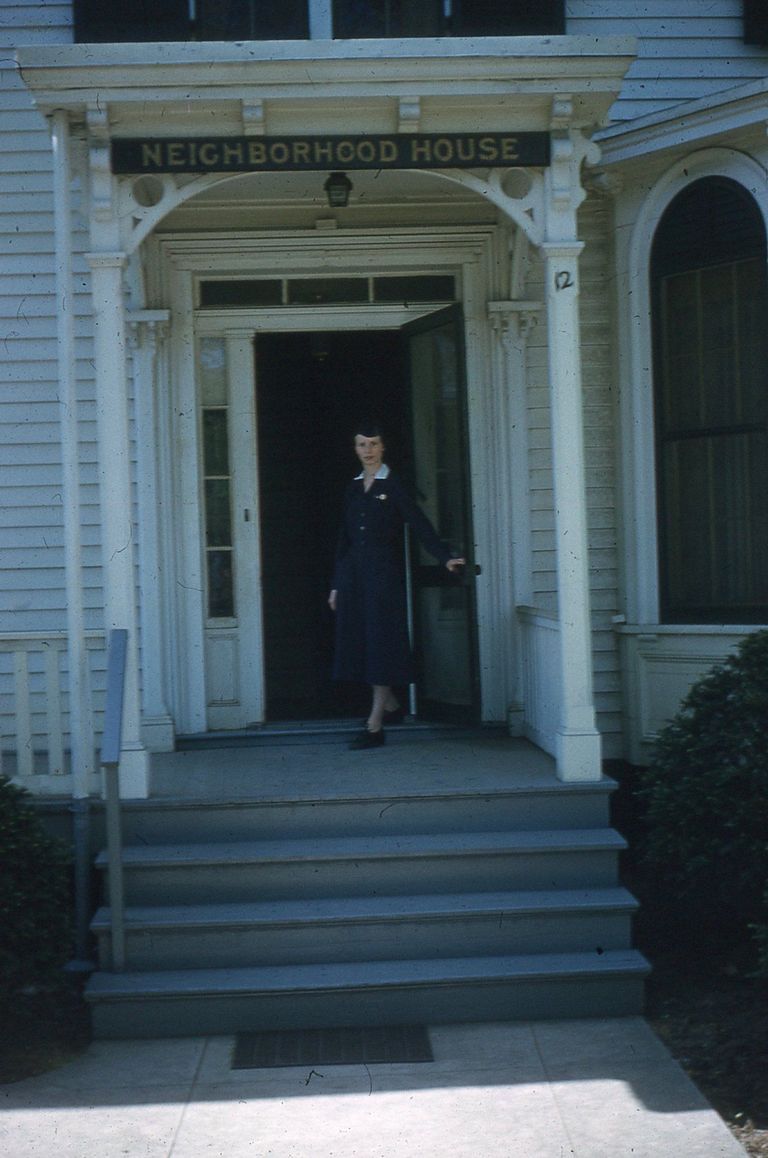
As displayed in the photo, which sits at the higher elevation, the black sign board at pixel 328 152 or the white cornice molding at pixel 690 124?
the white cornice molding at pixel 690 124

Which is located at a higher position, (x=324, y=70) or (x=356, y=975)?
(x=324, y=70)

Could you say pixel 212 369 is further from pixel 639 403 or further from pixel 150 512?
pixel 639 403

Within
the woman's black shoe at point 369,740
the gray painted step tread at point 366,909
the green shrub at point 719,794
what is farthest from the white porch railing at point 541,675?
the gray painted step tread at point 366,909

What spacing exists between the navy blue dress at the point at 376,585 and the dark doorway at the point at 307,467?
2417 millimetres

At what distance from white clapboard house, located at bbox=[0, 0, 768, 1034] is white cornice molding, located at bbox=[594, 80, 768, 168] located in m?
0.02

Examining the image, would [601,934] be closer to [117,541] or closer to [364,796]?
[364,796]

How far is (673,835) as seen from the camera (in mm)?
5898

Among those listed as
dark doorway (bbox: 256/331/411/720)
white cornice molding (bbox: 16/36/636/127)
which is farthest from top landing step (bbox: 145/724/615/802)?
white cornice molding (bbox: 16/36/636/127)

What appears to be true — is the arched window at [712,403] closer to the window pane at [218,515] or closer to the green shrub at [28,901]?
the window pane at [218,515]

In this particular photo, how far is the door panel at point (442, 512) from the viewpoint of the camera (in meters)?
7.61

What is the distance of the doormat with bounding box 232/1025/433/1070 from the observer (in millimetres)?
5180

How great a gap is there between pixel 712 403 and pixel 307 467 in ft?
12.4

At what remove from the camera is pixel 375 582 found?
7316mm

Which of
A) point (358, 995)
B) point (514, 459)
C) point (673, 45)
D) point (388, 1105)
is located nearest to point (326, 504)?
point (514, 459)
